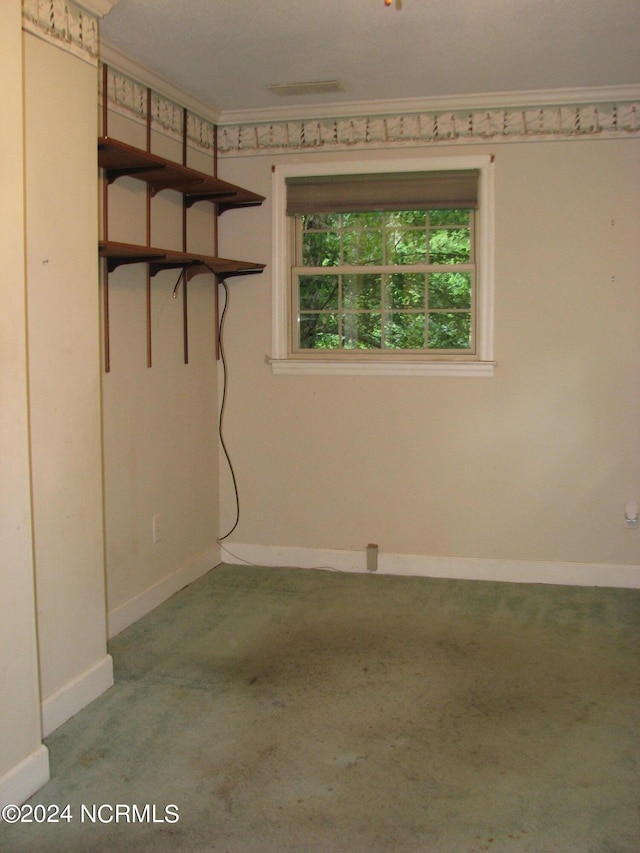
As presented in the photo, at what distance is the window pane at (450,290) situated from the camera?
460cm

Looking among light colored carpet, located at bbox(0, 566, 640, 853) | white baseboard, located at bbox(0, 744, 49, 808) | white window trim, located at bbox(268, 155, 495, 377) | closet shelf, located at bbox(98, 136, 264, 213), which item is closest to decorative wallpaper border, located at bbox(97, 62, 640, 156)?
white window trim, located at bbox(268, 155, 495, 377)

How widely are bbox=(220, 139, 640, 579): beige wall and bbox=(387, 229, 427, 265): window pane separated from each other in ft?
1.39

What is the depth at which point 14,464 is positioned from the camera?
95.7 inches

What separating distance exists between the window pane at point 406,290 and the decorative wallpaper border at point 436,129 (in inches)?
28.7

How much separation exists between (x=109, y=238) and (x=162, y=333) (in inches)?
25.9

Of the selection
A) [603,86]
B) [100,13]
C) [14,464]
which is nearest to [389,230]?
[603,86]

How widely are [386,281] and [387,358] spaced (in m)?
0.45

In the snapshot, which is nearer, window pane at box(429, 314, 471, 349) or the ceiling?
the ceiling

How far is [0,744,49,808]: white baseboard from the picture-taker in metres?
2.38

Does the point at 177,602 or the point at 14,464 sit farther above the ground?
the point at 14,464

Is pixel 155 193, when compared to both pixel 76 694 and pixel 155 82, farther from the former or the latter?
pixel 76 694

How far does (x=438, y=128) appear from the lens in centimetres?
448

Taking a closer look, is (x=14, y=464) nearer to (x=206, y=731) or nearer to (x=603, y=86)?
(x=206, y=731)

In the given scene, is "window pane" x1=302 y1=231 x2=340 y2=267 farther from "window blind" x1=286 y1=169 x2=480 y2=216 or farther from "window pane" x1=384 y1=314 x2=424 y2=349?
"window pane" x1=384 y1=314 x2=424 y2=349
